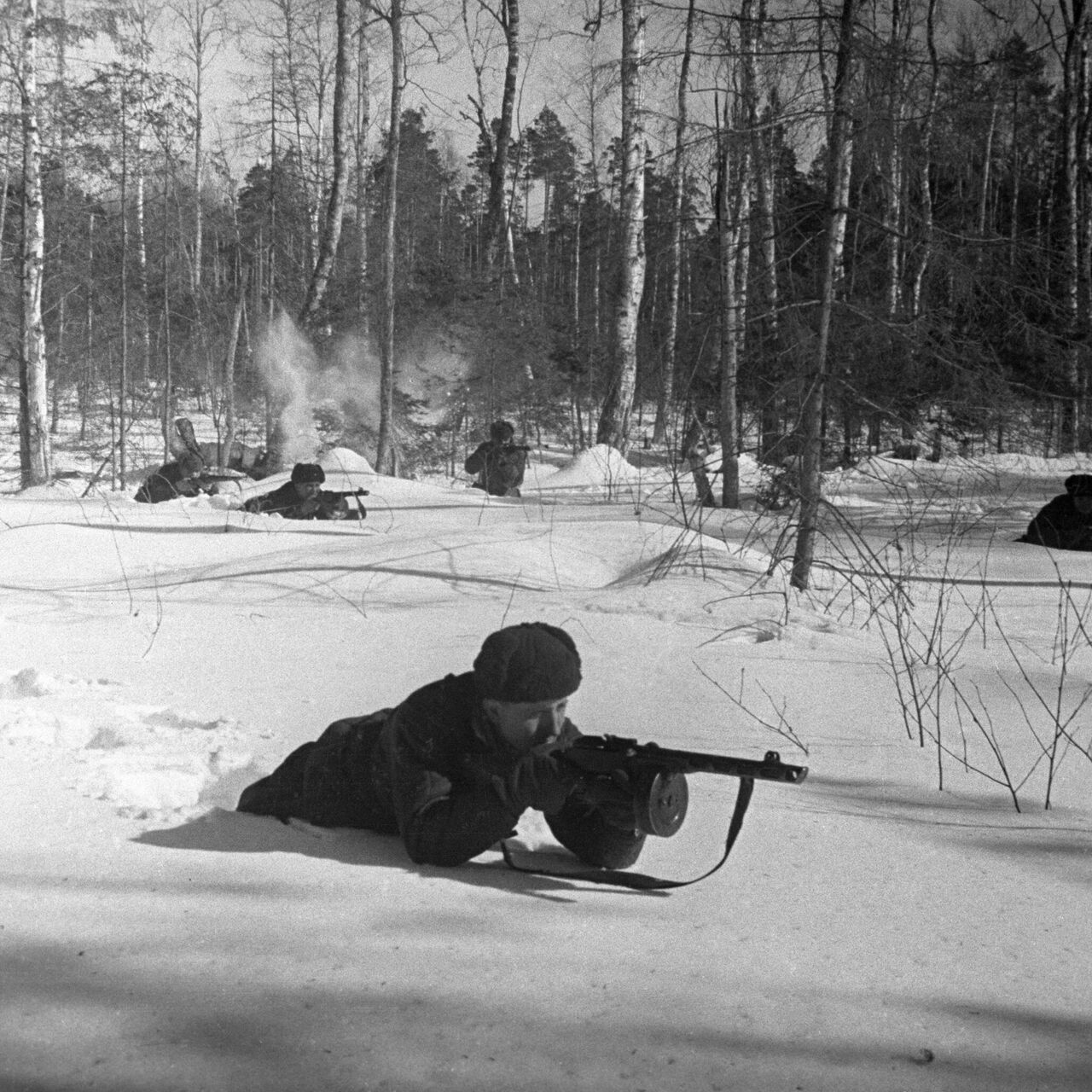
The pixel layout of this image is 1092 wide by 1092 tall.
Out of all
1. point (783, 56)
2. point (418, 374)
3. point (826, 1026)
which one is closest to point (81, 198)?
point (418, 374)

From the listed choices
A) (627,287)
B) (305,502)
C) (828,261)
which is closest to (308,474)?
(305,502)

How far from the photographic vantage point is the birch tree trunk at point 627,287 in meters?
12.8

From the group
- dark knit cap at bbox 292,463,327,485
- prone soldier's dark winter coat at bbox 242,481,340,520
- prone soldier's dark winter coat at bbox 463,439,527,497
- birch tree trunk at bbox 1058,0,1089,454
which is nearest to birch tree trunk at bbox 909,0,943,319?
prone soldier's dark winter coat at bbox 242,481,340,520

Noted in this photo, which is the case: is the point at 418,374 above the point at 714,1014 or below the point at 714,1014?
above

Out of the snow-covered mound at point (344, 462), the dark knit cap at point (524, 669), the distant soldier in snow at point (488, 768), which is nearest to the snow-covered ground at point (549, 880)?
the distant soldier in snow at point (488, 768)

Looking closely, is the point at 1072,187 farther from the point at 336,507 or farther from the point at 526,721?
the point at 526,721

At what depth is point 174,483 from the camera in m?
13.2

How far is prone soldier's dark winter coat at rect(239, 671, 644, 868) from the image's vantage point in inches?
101

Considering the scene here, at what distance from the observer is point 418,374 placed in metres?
20.3

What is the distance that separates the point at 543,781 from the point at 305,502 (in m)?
8.62

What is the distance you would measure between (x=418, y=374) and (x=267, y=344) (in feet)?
9.35

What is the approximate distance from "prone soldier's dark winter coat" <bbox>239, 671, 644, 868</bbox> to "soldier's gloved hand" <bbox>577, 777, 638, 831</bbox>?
126mm

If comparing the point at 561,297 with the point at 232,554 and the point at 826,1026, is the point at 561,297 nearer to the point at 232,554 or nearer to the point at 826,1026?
the point at 232,554

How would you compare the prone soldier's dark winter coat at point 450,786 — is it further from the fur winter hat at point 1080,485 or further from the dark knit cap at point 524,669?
the fur winter hat at point 1080,485
